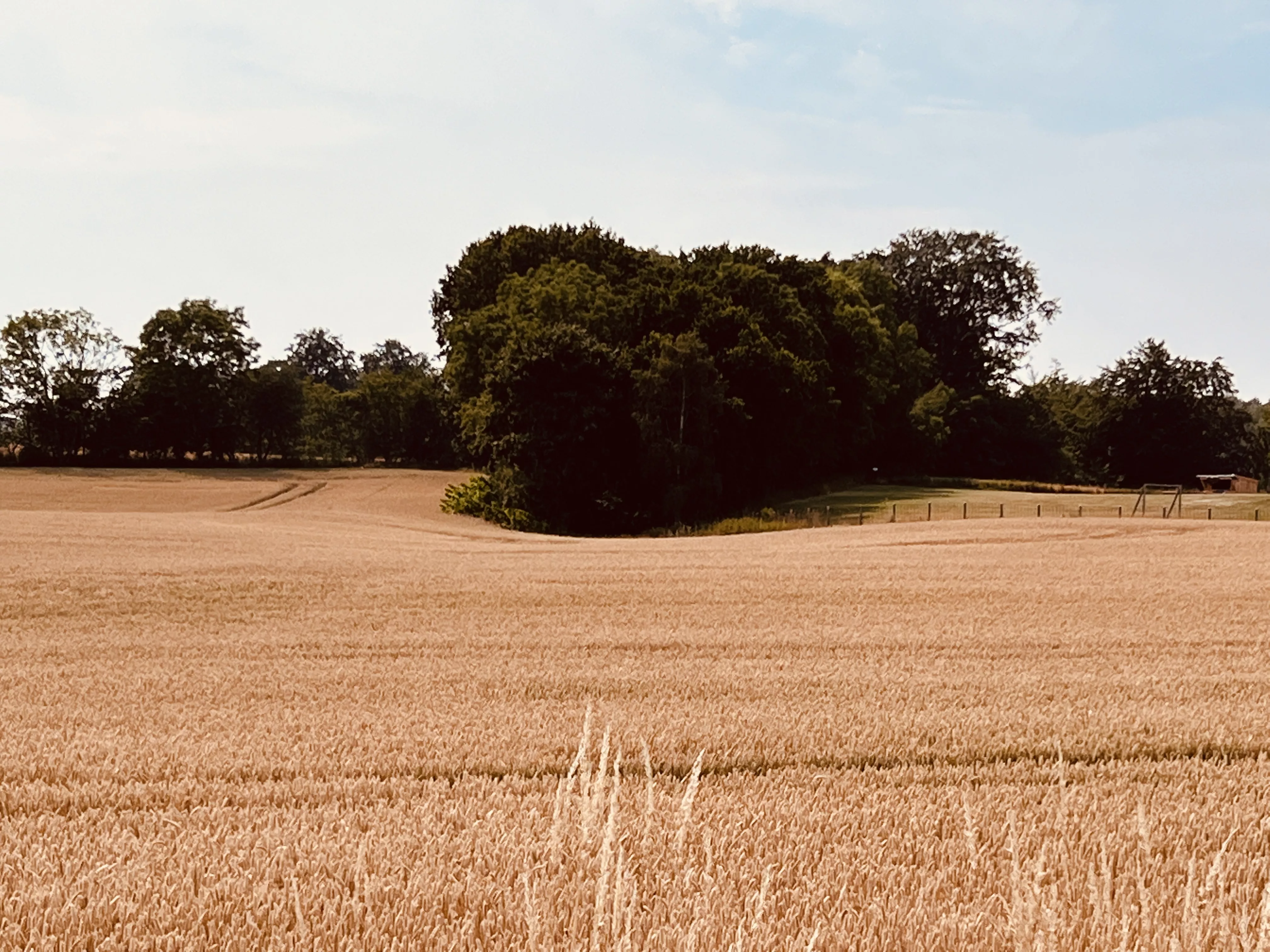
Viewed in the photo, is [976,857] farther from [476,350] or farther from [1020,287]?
[1020,287]

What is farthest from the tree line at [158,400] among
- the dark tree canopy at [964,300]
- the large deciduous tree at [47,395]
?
the dark tree canopy at [964,300]

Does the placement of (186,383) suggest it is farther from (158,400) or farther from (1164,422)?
(1164,422)

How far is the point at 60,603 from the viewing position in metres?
12.9

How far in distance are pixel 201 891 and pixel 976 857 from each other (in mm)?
2530

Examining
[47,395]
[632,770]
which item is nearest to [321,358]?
[47,395]

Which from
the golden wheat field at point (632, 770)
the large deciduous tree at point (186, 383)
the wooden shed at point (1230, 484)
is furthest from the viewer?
the large deciduous tree at point (186, 383)

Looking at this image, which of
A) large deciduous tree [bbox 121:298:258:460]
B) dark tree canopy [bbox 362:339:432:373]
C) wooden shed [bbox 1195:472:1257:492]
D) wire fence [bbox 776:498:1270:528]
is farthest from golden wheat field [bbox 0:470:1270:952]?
dark tree canopy [bbox 362:339:432:373]

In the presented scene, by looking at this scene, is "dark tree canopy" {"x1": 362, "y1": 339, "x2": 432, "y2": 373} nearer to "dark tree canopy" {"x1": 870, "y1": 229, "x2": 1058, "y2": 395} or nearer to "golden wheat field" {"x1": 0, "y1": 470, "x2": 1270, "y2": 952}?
"dark tree canopy" {"x1": 870, "y1": 229, "x2": 1058, "y2": 395}

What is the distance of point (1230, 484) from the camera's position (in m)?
67.9

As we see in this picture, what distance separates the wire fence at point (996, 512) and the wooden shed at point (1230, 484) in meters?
14.5

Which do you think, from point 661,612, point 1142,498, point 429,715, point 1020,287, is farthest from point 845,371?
point 429,715

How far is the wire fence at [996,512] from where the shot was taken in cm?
4366

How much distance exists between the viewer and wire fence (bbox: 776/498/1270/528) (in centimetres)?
4366

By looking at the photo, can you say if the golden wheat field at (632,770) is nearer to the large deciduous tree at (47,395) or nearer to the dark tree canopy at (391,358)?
the large deciduous tree at (47,395)
